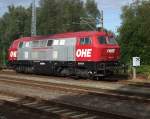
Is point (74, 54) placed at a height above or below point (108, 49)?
below

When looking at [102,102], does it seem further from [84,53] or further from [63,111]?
[84,53]

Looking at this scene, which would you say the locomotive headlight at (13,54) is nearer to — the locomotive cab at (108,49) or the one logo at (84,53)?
the one logo at (84,53)

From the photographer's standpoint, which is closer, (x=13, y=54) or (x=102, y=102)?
(x=102, y=102)

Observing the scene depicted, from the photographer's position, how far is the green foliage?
4388 centimetres

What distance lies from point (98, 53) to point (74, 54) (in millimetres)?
2287

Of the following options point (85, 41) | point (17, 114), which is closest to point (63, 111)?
point (17, 114)

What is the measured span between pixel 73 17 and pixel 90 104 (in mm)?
73422

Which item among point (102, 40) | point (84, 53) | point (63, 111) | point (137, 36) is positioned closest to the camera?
point (63, 111)

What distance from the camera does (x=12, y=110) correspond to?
600 inches

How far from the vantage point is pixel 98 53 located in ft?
89.6

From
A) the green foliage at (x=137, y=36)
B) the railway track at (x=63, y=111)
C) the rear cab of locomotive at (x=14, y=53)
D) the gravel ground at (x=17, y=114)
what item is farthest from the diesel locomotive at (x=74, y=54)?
the gravel ground at (x=17, y=114)

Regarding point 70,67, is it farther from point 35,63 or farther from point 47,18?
point 47,18

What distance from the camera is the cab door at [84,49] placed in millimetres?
27737

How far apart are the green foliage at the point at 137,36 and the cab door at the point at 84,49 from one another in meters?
13.6
